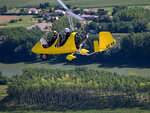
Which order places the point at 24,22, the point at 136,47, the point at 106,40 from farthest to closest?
1. the point at 24,22
2. the point at 136,47
3. the point at 106,40

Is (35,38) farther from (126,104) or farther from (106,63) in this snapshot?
(126,104)

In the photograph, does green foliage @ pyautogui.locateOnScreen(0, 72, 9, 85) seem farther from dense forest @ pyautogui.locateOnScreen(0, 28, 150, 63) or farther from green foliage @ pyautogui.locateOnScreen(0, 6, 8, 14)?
green foliage @ pyautogui.locateOnScreen(0, 6, 8, 14)

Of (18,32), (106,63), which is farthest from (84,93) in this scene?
(18,32)

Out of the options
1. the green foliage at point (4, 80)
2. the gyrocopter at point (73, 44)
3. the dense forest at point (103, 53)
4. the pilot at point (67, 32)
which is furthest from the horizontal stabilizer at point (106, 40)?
the dense forest at point (103, 53)

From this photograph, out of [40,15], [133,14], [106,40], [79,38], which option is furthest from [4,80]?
[133,14]

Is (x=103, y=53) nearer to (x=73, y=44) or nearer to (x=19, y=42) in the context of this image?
(x=19, y=42)

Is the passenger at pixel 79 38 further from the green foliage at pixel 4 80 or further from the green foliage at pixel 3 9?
the green foliage at pixel 3 9

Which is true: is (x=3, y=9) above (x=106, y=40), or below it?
below

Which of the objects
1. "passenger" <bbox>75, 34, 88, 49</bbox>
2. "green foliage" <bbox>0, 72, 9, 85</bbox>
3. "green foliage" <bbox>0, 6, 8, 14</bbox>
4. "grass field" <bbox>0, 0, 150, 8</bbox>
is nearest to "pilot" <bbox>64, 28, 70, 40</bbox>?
"passenger" <bbox>75, 34, 88, 49</bbox>
